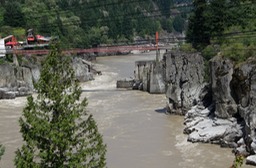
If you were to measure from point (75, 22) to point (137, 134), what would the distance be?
151 feet

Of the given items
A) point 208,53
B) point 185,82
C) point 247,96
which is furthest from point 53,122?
point 208,53

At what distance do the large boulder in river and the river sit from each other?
86cm

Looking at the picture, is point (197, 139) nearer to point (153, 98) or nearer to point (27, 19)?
point (153, 98)

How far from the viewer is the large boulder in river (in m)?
25.8

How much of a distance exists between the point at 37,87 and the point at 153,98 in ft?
80.6

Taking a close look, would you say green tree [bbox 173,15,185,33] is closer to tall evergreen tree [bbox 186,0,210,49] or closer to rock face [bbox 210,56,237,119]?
tall evergreen tree [bbox 186,0,210,49]

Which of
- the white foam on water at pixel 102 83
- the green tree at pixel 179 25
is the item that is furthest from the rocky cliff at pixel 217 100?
the green tree at pixel 179 25

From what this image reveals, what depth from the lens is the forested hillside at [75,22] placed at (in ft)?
184

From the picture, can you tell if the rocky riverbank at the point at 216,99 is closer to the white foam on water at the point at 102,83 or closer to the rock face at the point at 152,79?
the rock face at the point at 152,79

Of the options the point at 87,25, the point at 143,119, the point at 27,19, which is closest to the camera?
the point at 143,119

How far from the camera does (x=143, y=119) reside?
25.6 m

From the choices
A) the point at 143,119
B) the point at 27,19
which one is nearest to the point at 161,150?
the point at 143,119

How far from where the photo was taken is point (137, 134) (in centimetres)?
2209

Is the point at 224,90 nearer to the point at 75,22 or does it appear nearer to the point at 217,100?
the point at 217,100
